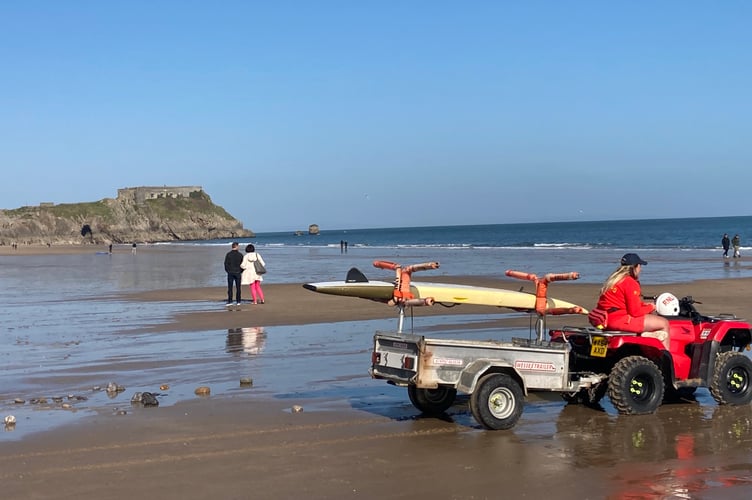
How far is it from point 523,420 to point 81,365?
7544mm

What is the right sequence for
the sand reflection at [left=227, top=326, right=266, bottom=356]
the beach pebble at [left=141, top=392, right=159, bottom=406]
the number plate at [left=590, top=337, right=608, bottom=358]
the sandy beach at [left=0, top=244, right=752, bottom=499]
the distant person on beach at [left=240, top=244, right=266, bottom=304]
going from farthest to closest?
1. the distant person on beach at [left=240, top=244, right=266, bottom=304]
2. the sand reflection at [left=227, top=326, right=266, bottom=356]
3. the beach pebble at [left=141, top=392, right=159, bottom=406]
4. the number plate at [left=590, top=337, right=608, bottom=358]
5. the sandy beach at [left=0, top=244, right=752, bottom=499]

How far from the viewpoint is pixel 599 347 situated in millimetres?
9461

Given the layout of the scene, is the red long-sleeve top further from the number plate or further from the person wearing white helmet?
the number plate

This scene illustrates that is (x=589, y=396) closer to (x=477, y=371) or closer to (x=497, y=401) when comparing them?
(x=497, y=401)

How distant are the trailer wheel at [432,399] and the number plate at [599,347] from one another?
161 cm

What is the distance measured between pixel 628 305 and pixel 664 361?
0.79 m

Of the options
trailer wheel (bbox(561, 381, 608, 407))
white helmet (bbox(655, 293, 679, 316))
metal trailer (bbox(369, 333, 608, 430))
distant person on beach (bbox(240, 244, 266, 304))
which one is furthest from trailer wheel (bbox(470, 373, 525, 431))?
distant person on beach (bbox(240, 244, 266, 304))

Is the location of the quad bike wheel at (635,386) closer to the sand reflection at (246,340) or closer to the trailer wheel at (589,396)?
the trailer wheel at (589,396)

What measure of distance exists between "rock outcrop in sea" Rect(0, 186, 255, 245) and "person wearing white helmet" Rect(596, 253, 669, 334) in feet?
448

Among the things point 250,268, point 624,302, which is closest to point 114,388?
point 624,302

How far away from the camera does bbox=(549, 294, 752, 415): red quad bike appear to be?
9.32 metres

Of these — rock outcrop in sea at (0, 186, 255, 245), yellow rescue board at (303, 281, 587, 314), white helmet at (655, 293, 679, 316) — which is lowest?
white helmet at (655, 293, 679, 316)

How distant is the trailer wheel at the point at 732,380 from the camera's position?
978 cm

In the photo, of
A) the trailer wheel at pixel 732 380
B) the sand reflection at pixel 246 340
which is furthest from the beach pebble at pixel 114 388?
the trailer wheel at pixel 732 380
